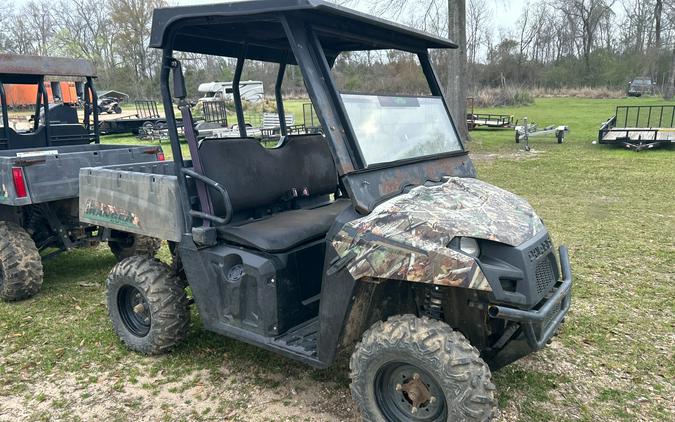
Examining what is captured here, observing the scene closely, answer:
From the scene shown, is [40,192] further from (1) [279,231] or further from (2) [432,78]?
(2) [432,78]

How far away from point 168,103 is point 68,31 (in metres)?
62.4

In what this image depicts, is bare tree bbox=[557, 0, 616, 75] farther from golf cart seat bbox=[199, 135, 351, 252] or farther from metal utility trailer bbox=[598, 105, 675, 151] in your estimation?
golf cart seat bbox=[199, 135, 351, 252]

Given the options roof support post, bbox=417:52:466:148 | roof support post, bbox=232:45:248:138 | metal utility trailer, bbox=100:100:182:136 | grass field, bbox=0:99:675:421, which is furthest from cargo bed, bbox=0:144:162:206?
metal utility trailer, bbox=100:100:182:136

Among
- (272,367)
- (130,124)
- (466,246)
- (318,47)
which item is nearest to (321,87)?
(318,47)

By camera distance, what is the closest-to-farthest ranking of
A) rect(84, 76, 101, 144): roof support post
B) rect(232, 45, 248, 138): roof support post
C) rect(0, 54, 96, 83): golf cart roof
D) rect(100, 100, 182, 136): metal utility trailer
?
rect(232, 45, 248, 138): roof support post < rect(0, 54, 96, 83): golf cart roof < rect(84, 76, 101, 144): roof support post < rect(100, 100, 182, 136): metal utility trailer

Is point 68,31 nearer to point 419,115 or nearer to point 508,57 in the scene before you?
point 508,57

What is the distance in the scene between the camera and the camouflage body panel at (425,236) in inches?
95.4

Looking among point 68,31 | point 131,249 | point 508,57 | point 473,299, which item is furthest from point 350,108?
point 68,31

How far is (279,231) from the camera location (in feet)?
11.2

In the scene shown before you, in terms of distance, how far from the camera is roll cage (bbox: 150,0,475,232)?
2.77 meters

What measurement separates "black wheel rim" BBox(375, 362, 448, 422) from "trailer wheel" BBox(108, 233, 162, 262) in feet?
11.5

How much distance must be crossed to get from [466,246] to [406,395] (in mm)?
827

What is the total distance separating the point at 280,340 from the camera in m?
3.20

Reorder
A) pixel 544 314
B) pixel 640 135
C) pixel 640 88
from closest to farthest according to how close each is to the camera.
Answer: pixel 544 314
pixel 640 135
pixel 640 88
